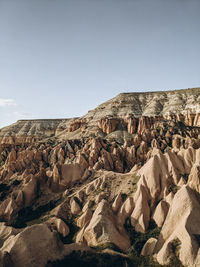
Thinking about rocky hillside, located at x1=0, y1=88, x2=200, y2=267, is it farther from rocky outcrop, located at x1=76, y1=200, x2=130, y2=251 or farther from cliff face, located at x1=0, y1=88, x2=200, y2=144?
cliff face, located at x1=0, y1=88, x2=200, y2=144

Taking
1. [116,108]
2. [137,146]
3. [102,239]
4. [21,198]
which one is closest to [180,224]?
[102,239]

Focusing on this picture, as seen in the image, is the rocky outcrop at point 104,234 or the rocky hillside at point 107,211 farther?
the rocky outcrop at point 104,234

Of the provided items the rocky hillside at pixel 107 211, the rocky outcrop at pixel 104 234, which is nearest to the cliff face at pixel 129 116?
the rocky hillside at pixel 107 211

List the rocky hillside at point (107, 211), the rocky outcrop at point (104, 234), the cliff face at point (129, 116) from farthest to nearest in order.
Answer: the cliff face at point (129, 116)
the rocky outcrop at point (104, 234)
the rocky hillside at point (107, 211)

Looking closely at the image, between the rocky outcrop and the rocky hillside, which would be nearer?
the rocky hillside

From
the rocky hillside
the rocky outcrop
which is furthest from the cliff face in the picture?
the rocky outcrop

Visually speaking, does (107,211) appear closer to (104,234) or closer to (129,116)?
(104,234)

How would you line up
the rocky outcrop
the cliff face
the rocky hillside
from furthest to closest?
the cliff face
the rocky outcrop
the rocky hillside

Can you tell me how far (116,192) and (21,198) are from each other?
82.3 feet

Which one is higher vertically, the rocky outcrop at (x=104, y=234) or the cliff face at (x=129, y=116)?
the cliff face at (x=129, y=116)

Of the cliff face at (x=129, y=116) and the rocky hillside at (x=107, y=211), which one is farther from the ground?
the cliff face at (x=129, y=116)

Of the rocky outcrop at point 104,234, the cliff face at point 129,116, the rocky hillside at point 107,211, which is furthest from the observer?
the cliff face at point 129,116

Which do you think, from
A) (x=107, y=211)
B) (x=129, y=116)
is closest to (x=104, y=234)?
(x=107, y=211)

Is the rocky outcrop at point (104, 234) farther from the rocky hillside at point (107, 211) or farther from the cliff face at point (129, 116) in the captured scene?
the cliff face at point (129, 116)
